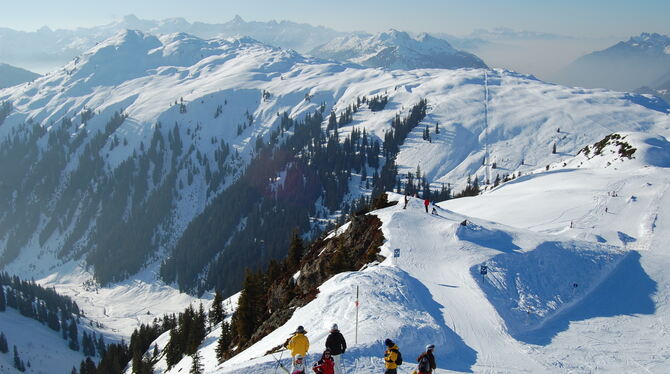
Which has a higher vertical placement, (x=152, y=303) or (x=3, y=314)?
(x=3, y=314)

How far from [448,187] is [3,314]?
174951mm

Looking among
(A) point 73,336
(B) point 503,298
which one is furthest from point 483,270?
(A) point 73,336

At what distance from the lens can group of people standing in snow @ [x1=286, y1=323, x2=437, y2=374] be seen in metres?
18.5

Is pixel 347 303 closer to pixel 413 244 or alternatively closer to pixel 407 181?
pixel 413 244

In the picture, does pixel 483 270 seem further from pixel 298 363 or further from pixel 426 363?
pixel 298 363

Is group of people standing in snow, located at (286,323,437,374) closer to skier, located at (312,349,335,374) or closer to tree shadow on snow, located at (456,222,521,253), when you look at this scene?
skier, located at (312,349,335,374)

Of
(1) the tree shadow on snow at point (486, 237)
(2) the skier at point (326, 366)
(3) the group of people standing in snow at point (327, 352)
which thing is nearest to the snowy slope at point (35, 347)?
(1) the tree shadow on snow at point (486, 237)

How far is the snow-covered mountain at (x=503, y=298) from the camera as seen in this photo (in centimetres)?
2588

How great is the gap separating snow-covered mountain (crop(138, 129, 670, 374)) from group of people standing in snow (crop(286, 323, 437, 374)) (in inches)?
81.6

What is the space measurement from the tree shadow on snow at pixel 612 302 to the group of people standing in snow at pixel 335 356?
555 inches

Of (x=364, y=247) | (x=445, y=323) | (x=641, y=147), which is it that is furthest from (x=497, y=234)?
(x=641, y=147)

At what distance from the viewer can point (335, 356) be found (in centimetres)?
1942

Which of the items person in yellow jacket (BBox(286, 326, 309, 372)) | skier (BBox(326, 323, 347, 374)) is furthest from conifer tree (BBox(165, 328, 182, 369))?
skier (BBox(326, 323, 347, 374))

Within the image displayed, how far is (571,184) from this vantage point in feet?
281
